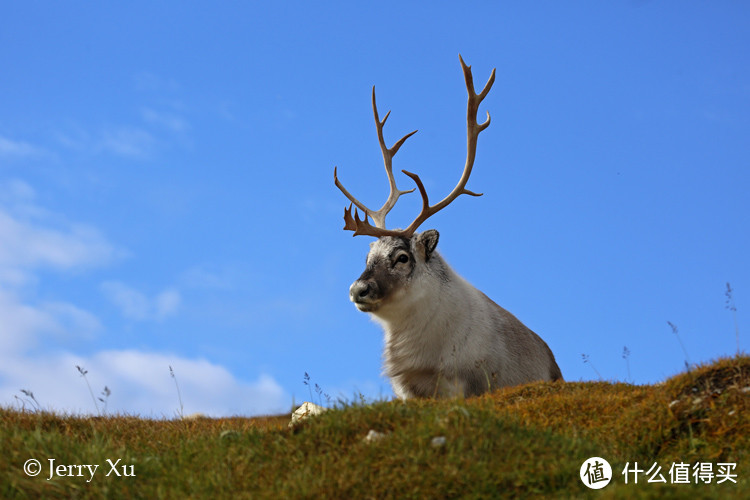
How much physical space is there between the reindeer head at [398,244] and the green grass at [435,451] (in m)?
2.91

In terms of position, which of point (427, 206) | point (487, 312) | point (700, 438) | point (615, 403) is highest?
point (427, 206)

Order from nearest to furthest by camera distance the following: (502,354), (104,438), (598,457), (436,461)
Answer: (436,461) → (598,457) → (104,438) → (502,354)

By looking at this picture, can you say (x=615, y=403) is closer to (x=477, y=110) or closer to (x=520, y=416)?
(x=520, y=416)

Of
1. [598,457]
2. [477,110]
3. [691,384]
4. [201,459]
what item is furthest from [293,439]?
[477,110]

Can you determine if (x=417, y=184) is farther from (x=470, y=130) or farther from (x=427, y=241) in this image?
(x=470, y=130)

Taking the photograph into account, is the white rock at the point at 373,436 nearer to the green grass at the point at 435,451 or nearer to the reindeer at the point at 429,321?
the green grass at the point at 435,451

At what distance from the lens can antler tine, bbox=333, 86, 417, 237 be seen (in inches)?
411

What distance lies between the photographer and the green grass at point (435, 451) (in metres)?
5.00

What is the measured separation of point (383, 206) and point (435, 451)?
6.53 metres

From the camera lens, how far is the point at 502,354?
10047 millimetres

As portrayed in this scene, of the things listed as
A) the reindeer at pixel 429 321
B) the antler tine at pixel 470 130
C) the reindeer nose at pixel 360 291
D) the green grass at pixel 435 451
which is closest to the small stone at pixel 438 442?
the green grass at pixel 435 451

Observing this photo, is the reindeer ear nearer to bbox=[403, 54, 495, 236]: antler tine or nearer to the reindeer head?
the reindeer head

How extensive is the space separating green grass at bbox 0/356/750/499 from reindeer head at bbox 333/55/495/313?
Answer: 9.54 feet

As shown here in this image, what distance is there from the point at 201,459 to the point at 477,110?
7.08 meters
